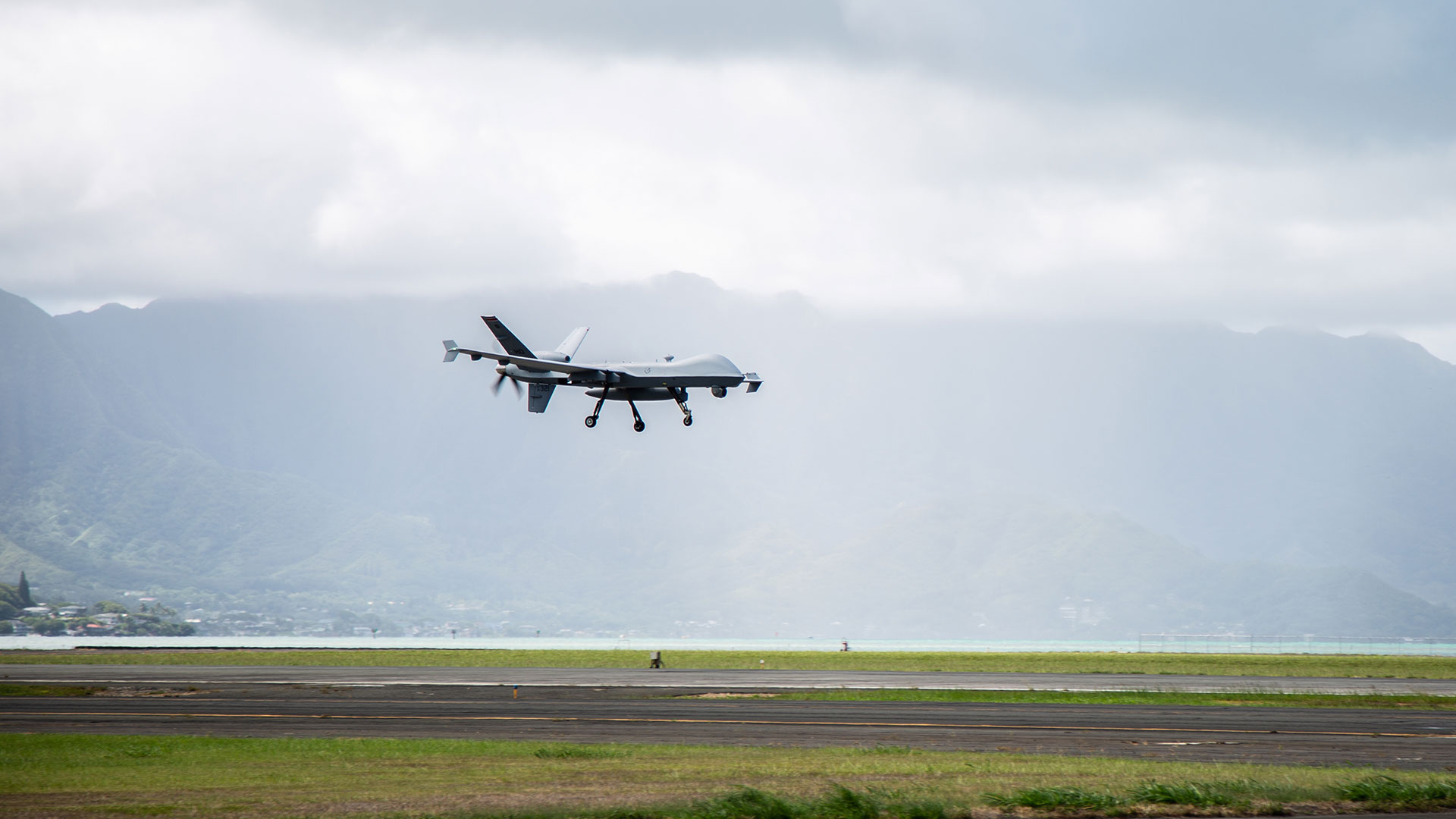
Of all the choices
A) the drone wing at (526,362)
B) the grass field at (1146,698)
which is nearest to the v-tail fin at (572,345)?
the drone wing at (526,362)

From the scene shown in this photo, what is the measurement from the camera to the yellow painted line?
37125mm

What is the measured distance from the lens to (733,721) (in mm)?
40750

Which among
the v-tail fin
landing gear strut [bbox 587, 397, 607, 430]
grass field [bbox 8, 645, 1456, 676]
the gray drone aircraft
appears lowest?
grass field [bbox 8, 645, 1456, 676]

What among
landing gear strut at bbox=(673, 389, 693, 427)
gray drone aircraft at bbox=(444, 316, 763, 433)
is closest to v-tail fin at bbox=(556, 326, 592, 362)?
gray drone aircraft at bbox=(444, 316, 763, 433)

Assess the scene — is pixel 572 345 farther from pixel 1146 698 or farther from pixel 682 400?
pixel 1146 698

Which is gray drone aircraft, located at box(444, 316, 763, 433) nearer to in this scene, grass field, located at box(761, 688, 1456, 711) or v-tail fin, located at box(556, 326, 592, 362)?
v-tail fin, located at box(556, 326, 592, 362)

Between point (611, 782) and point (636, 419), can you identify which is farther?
point (636, 419)

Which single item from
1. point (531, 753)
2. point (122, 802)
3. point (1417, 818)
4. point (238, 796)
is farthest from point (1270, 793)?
point (122, 802)

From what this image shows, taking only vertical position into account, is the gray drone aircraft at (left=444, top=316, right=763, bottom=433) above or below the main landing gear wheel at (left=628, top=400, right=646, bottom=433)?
above

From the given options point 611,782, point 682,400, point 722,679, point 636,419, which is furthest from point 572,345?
point 722,679

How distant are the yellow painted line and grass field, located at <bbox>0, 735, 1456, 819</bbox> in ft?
23.2

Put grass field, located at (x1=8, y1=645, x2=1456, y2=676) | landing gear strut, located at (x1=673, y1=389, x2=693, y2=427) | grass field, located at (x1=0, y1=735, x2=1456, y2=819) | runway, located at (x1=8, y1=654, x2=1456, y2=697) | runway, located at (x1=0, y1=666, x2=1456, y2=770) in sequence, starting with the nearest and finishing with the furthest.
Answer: grass field, located at (x1=0, y1=735, x2=1456, y2=819), runway, located at (x1=0, y1=666, x2=1456, y2=770), landing gear strut, located at (x1=673, y1=389, x2=693, y2=427), runway, located at (x1=8, y1=654, x2=1456, y2=697), grass field, located at (x1=8, y1=645, x2=1456, y2=676)

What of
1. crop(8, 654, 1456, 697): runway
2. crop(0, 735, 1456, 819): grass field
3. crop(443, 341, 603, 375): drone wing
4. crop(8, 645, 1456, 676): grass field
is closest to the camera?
crop(0, 735, 1456, 819): grass field

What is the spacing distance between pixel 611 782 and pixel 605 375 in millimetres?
16090
